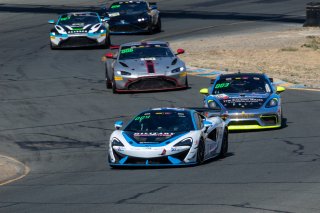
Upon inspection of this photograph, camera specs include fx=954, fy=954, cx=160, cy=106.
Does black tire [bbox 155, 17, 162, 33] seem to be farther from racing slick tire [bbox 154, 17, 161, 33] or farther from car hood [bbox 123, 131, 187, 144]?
car hood [bbox 123, 131, 187, 144]

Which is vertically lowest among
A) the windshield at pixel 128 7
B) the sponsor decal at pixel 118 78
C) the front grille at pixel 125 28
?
the front grille at pixel 125 28

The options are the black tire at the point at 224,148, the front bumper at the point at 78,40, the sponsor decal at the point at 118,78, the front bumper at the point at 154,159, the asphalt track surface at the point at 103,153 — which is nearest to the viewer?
the asphalt track surface at the point at 103,153

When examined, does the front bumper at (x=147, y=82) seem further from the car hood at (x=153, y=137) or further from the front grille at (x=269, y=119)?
the car hood at (x=153, y=137)

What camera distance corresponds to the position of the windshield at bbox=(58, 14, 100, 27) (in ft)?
126

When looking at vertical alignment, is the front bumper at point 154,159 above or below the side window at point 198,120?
below

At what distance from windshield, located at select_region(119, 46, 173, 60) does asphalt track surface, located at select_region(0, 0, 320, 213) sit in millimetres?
1309

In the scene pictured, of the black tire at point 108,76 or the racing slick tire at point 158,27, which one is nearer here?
the black tire at point 108,76

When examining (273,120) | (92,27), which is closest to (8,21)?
(92,27)

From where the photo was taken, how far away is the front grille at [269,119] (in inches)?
869

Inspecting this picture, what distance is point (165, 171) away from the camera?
1703 cm

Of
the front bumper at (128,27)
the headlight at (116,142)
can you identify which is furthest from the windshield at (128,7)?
the headlight at (116,142)

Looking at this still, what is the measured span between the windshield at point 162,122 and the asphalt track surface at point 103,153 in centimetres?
90

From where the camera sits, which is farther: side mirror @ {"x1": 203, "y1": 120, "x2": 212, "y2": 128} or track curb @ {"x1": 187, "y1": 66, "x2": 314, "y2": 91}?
track curb @ {"x1": 187, "y1": 66, "x2": 314, "y2": 91}

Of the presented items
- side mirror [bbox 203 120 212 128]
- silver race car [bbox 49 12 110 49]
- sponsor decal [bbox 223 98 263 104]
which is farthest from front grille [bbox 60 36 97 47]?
side mirror [bbox 203 120 212 128]
